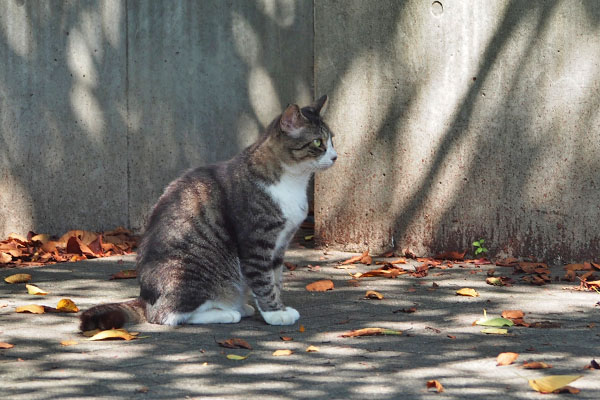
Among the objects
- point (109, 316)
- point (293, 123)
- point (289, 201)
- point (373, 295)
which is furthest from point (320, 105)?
point (109, 316)

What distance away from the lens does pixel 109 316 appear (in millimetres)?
4906

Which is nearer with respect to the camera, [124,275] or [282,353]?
[282,353]

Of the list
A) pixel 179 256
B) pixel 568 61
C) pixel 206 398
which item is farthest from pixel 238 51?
pixel 206 398

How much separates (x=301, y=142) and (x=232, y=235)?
68 cm

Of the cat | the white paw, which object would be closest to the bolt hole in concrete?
the cat

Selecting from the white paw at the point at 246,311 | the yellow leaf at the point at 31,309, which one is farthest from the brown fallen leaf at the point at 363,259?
the yellow leaf at the point at 31,309

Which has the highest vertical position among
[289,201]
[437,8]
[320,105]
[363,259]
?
[437,8]

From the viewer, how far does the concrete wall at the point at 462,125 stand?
6.73 m

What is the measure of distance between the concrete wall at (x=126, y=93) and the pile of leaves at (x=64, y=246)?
157 mm

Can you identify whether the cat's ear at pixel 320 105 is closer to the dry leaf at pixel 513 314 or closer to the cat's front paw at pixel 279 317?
the cat's front paw at pixel 279 317

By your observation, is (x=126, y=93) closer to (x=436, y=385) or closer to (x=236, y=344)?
(x=236, y=344)

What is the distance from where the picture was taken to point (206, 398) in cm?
374

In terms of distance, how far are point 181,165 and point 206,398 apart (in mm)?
4801

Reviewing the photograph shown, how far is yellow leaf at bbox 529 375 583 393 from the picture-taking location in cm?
375
